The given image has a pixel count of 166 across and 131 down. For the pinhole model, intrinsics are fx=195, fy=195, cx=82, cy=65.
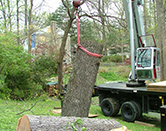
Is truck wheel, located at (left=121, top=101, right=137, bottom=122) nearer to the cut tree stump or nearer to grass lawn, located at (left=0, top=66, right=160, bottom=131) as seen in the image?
grass lawn, located at (left=0, top=66, right=160, bottom=131)

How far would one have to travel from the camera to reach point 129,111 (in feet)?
25.7

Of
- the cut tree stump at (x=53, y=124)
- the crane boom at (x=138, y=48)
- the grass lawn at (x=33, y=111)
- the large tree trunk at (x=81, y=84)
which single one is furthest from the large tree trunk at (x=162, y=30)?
the cut tree stump at (x=53, y=124)

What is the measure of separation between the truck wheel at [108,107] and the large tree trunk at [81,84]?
4.09m

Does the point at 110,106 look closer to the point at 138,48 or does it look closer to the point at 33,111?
the point at 138,48

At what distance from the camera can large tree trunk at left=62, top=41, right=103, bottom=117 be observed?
14.2ft

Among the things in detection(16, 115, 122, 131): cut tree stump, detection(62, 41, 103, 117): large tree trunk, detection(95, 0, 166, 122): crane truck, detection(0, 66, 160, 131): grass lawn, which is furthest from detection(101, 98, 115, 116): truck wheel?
detection(16, 115, 122, 131): cut tree stump

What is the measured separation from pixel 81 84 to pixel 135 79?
5.17 metres

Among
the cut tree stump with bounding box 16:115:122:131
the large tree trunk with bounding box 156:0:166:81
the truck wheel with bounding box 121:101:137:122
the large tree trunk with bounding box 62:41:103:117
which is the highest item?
the large tree trunk with bounding box 156:0:166:81

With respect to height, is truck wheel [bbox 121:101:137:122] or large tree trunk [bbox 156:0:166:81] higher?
large tree trunk [bbox 156:0:166:81]

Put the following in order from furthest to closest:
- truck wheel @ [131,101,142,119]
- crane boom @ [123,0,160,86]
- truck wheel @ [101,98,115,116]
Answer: crane boom @ [123,0,160,86]
truck wheel @ [101,98,115,116]
truck wheel @ [131,101,142,119]

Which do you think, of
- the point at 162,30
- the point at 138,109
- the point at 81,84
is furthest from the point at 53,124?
the point at 162,30

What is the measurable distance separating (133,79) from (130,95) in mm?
1168

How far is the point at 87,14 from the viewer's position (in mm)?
11312

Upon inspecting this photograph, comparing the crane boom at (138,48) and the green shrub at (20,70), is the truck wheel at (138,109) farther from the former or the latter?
the green shrub at (20,70)
